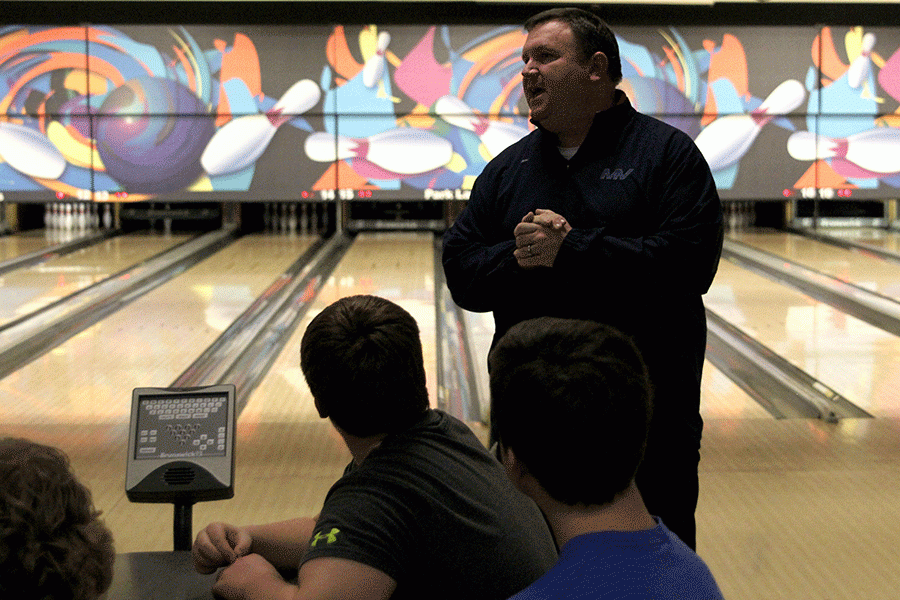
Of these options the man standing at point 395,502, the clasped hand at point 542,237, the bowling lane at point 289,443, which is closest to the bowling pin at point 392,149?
the bowling lane at point 289,443

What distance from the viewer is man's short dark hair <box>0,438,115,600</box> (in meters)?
0.90

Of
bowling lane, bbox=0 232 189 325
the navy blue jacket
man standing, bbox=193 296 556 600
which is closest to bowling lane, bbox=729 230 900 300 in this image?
the navy blue jacket

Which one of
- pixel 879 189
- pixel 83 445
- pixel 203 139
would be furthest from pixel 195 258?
pixel 879 189

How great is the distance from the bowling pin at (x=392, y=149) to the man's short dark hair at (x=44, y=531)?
5811 mm

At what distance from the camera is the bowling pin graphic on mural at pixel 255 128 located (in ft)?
21.9

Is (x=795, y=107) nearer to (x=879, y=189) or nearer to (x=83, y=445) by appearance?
(x=879, y=189)

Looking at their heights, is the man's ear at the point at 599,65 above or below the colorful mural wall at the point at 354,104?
below

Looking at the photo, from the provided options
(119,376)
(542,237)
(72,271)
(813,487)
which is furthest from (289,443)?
(72,271)

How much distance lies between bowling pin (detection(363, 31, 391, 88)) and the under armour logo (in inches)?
224

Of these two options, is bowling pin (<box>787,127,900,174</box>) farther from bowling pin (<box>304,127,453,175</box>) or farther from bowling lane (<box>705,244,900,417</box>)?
bowling pin (<box>304,127,453,175</box>)

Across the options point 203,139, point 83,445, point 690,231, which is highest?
point 203,139

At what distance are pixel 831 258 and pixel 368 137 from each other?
3.01 m

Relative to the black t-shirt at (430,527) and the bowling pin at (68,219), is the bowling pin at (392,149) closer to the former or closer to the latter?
the bowling pin at (68,219)

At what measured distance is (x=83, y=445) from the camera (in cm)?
310
